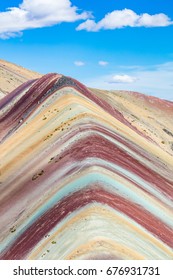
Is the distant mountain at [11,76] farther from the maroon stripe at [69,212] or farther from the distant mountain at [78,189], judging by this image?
the maroon stripe at [69,212]

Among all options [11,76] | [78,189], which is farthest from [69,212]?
[11,76]

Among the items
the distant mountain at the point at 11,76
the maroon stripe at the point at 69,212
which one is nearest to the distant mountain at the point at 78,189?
the maroon stripe at the point at 69,212

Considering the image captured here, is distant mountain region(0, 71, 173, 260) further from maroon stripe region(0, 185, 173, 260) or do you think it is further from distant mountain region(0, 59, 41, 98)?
distant mountain region(0, 59, 41, 98)

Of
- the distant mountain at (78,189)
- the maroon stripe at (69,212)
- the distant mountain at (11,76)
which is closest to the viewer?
the distant mountain at (78,189)

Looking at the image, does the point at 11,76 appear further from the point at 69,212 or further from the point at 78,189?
the point at 69,212

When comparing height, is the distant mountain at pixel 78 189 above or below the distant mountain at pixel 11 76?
below

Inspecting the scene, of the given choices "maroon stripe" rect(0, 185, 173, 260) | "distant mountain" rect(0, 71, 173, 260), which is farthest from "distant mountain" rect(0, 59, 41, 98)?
"maroon stripe" rect(0, 185, 173, 260)

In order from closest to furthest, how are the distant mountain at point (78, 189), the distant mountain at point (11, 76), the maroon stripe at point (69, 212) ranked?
the distant mountain at point (78, 189) < the maroon stripe at point (69, 212) < the distant mountain at point (11, 76)
